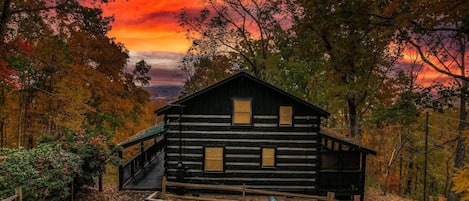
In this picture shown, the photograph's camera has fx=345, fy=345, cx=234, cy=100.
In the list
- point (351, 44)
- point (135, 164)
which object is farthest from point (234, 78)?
point (135, 164)

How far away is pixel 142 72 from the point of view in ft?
117

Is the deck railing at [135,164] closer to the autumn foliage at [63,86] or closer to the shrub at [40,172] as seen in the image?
the autumn foliage at [63,86]

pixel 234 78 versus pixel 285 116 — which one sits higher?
pixel 234 78

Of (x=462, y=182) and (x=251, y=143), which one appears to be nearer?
(x=462, y=182)

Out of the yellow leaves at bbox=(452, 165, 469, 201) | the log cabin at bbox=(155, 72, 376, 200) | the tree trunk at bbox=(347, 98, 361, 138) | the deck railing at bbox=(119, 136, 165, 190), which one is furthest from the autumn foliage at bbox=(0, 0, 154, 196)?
the tree trunk at bbox=(347, 98, 361, 138)

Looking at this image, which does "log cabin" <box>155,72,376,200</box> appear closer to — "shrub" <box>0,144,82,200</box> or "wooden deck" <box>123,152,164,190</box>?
"wooden deck" <box>123,152,164,190</box>

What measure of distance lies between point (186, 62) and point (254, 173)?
19.0 metres

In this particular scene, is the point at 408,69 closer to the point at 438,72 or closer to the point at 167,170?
the point at 438,72

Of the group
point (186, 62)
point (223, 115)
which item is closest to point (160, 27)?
point (186, 62)

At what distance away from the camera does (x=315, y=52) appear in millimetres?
26484

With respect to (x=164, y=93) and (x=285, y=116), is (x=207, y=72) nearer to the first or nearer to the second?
(x=164, y=93)

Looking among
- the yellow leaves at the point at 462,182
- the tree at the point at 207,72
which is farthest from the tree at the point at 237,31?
the yellow leaves at the point at 462,182

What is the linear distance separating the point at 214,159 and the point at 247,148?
73.4 inches

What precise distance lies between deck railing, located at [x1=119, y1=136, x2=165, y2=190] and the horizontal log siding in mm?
2244
